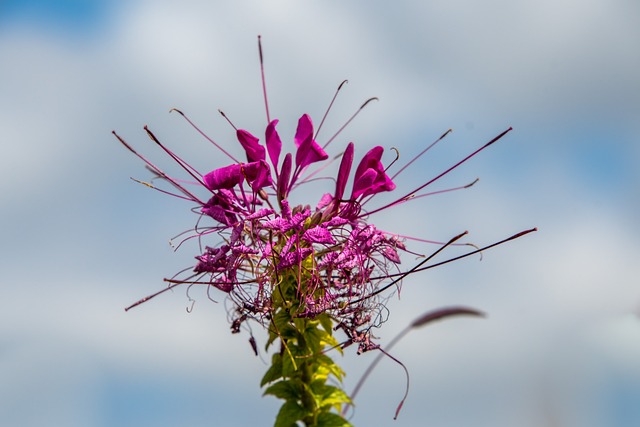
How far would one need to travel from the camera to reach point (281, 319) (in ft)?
20.4

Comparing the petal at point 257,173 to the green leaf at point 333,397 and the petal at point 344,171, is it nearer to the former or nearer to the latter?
the petal at point 344,171

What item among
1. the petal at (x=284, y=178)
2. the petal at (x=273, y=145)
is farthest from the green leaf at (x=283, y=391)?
the petal at (x=273, y=145)

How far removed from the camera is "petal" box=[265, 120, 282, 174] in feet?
22.1

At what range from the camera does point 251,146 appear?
645 cm

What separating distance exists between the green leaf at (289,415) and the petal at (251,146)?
2165mm

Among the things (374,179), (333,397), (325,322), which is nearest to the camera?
(333,397)

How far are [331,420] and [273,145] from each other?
251cm

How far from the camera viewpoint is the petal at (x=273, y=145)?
672 cm

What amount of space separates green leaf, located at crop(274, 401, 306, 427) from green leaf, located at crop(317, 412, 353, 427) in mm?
162

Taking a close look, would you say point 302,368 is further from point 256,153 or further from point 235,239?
point 256,153

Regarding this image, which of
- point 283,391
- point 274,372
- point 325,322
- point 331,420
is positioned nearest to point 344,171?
point 325,322

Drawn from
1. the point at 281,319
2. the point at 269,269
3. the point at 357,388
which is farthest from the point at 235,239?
the point at 357,388

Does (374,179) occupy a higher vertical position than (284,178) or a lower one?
lower

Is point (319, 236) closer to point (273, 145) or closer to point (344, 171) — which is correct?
point (344, 171)
